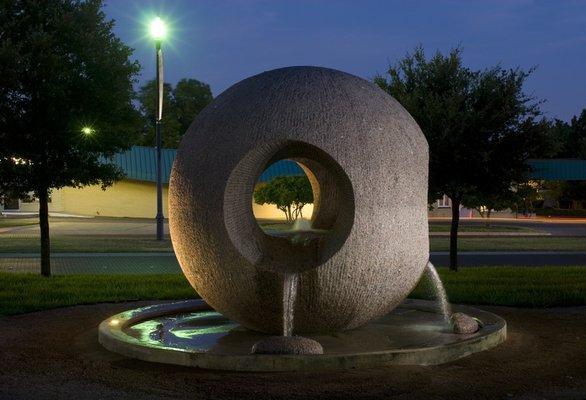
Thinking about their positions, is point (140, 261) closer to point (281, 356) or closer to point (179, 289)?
point (179, 289)

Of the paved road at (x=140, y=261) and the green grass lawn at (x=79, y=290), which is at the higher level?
the green grass lawn at (x=79, y=290)

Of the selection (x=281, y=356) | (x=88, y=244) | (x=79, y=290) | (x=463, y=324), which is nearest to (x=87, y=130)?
(x=79, y=290)

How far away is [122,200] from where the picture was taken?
190ft

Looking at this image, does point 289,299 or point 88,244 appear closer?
point 289,299

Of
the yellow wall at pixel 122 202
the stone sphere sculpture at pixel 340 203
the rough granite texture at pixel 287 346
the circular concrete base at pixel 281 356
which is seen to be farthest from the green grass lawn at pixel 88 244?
the yellow wall at pixel 122 202

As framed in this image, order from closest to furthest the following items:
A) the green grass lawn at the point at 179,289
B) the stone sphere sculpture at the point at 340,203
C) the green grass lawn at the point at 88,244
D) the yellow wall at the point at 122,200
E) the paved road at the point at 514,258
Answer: the stone sphere sculpture at the point at 340,203 → the green grass lawn at the point at 179,289 → the paved road at the point at 514,258 → the green grass lawn at the point at 88,244 → the yellow wall at the point at 122,200

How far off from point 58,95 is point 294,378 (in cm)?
1121

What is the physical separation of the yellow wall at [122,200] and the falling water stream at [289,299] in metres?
46.2

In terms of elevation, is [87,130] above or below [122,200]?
above

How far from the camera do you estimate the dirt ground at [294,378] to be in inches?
295

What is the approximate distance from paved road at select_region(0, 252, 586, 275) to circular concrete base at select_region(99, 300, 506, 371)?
341 inches

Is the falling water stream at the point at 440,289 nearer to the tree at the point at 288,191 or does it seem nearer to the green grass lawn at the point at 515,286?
the green grass lawn at the point at 515,286

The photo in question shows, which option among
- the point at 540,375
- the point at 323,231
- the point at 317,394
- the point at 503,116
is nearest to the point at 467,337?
the point at 540,375

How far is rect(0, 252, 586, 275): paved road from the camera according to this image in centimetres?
2067
